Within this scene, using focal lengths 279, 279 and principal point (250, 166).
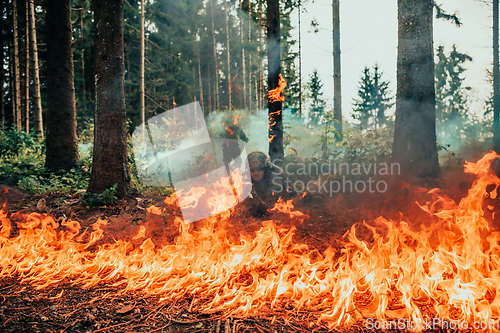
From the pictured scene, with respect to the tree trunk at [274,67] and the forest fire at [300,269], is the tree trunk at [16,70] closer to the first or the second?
the forest fire at [300,269]

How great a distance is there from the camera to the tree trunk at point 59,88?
26.9 feet

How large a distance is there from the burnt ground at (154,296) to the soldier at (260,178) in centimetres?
26

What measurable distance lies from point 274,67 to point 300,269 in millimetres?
5226

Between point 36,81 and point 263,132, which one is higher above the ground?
point 36,81

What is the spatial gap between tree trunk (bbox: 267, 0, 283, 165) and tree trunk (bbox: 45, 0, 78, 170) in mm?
6048

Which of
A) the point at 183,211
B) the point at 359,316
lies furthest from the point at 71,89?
the point at 359,316

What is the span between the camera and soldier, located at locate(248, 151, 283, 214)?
6035 millimetres

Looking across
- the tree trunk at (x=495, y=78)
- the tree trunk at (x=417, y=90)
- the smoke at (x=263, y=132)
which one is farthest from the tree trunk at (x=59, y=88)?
the tree trunk at (x=495, y=78)

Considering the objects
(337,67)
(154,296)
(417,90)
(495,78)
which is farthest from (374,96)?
(154,296)

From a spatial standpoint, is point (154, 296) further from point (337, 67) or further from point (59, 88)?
point (337, 67)

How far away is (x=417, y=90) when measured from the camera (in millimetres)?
6258

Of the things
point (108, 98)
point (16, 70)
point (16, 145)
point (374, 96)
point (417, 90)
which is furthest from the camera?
point (374, 96)

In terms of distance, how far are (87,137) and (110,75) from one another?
11.5 m

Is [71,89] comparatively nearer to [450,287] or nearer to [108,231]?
[108,231]
